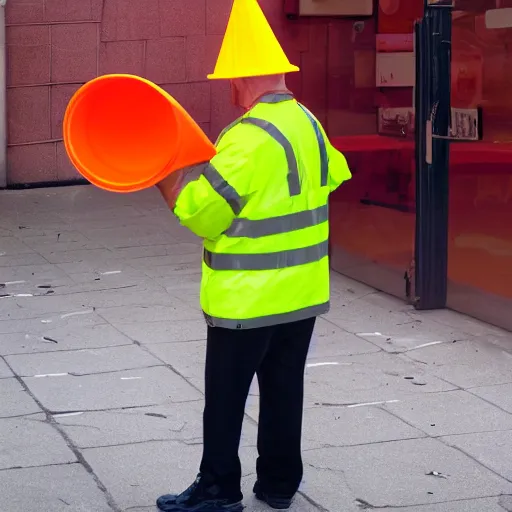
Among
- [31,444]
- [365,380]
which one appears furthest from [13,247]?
[31,444]

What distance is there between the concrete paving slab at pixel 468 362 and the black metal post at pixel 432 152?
827 millimetres

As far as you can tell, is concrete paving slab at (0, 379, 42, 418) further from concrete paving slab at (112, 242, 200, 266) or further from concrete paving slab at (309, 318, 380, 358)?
concrete paving slab at (112, 242, 200, 266)

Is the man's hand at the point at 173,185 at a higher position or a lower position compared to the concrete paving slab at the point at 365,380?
higher

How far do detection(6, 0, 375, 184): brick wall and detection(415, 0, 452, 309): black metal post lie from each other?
5535 millimetres

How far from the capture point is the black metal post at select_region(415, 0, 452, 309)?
24.2ft

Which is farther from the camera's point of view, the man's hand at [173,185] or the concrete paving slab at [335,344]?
the concrete paving slab at [335,344]

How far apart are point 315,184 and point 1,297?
4.24 meters

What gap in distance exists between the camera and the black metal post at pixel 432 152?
7379mm

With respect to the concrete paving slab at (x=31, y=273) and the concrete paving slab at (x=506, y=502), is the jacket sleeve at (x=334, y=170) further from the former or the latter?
the concrete paving slab at (x=31, y=273)

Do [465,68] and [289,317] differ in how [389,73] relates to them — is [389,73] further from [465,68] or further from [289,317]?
[289,317]

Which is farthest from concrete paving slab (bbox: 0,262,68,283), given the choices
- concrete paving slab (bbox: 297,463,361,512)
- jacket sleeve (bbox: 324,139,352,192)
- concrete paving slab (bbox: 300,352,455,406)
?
jacket sleeve (bbox: 324,139,352,192)

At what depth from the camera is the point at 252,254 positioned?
13.9 feet

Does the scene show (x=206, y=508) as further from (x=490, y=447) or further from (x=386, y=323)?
(x=386, y=323)

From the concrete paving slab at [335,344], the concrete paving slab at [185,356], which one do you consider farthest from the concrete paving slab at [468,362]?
the concrete paving slab at [185,356]
